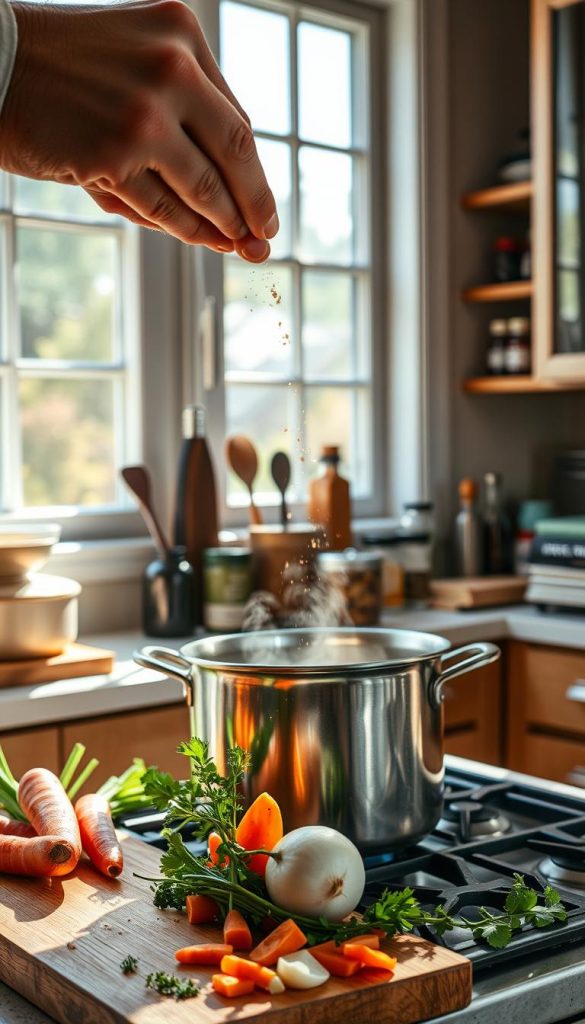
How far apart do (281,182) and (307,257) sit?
209 millimetres

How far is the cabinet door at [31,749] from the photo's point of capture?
1863 millimetres

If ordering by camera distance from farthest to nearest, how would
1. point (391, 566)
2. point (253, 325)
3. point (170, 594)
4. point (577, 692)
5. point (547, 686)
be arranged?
point (253, 325) < point (391, 566) < point (547, 686) < point (577, 692) < point (170, 594)

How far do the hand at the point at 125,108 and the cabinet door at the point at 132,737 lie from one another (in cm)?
138

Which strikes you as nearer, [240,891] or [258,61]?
[240,891]

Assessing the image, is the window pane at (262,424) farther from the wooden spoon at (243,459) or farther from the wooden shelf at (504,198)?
the wooden shelf at (504,198)

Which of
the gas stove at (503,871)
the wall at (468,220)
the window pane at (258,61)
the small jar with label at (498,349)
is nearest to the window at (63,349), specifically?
the window pane at (258,61)

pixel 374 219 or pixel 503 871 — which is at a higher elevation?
pixel 374 219

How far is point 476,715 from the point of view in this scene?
265 cm

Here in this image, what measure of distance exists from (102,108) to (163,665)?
0.60 m

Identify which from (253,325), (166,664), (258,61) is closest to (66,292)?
(253,325)

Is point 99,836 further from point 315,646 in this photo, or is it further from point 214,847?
point 315,646

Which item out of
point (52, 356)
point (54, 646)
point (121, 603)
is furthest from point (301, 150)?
point (54, 646)

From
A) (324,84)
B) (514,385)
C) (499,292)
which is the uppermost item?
(324,84)

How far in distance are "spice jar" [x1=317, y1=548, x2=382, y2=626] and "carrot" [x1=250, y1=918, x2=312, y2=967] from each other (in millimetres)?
1698
